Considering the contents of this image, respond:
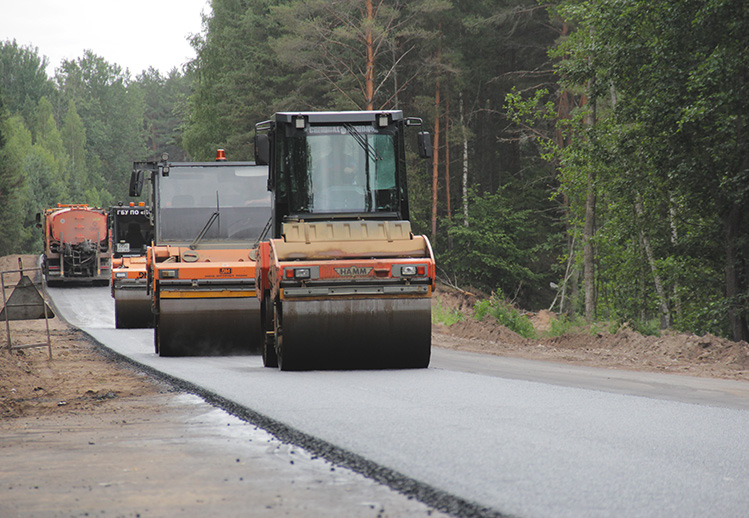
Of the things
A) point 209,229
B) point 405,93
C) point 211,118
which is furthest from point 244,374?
point 211,118

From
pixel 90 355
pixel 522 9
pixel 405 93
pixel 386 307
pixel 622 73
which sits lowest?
pixel 90 355

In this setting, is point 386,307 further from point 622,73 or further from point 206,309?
point 622,73

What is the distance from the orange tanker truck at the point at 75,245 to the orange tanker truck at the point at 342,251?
28.6 meters

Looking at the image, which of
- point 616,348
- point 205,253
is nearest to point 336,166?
point 205,253

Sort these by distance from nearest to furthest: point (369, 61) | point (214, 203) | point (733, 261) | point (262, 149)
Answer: point (262, 149), point (214, 203), point (733, 261), point (369, 61)

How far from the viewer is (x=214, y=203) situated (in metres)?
15.8

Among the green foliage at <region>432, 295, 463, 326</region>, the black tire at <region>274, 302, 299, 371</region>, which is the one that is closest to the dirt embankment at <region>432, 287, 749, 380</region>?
the green foliage at <region>432, 295, 463, 326</region>

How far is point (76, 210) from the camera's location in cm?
3959

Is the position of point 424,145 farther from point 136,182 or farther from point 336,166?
point 136,182

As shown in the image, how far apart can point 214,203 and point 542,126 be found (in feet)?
92.6

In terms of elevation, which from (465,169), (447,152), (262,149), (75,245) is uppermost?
(447,152)

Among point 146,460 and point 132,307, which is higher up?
point 146,460

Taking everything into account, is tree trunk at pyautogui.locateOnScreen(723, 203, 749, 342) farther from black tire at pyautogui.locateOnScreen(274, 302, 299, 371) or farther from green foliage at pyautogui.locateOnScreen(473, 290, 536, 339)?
black tire at pyautogui.locateOnScreen(274, 302, 299, 371)

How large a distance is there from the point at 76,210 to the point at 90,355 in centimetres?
2452
